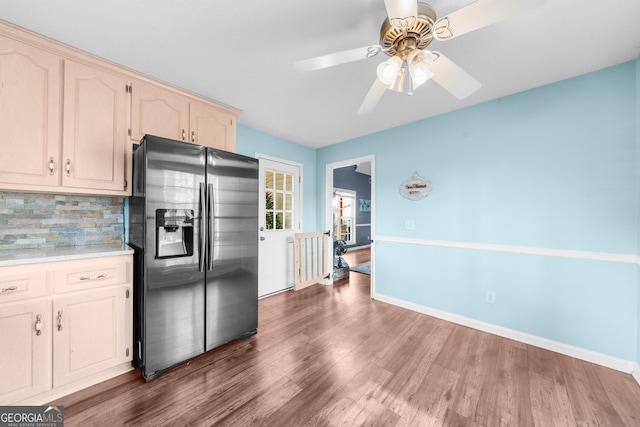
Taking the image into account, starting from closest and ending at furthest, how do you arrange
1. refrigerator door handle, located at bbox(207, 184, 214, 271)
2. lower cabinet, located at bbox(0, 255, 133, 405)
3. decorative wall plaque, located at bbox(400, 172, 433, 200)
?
lower cabinet, located at bbox(0, 255, 133, 405)
refrigerator door handle, located at bbox(207, 184, 214, 271)
decorative wall plaque, located at bbox(400, 172, 433, 200)

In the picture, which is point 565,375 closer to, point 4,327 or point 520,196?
point 520,196

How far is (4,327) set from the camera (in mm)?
1351

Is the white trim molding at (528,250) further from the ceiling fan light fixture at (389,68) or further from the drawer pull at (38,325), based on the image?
the drawer pull at (38,325)

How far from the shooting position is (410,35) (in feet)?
3.95

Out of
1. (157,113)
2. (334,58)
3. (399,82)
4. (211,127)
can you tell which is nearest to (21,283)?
(157,113)

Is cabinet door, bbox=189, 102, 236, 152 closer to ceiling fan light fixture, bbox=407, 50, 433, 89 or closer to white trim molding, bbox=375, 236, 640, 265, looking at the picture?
ceiling fan light fixture, bbox=407, 50, 433, 89

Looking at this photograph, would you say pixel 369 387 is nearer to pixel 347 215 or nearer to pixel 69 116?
pixel 69 116

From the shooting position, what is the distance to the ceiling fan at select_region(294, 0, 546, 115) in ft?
3.29

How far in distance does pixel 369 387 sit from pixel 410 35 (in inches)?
87.1

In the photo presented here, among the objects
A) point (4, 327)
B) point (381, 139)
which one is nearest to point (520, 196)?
point (381, 139)

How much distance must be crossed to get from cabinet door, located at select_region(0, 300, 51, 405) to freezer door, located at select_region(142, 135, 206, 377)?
20.3 inches

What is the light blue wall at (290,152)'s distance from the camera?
316 centimetres

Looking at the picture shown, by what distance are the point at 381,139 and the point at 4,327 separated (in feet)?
12.4

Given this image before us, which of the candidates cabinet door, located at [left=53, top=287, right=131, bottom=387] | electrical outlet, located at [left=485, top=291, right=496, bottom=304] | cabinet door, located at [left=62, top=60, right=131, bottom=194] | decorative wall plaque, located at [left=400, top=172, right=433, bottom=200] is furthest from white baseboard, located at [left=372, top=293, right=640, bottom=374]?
cabinet door, located at [left=62, top=60, right=131, bottom=194]
